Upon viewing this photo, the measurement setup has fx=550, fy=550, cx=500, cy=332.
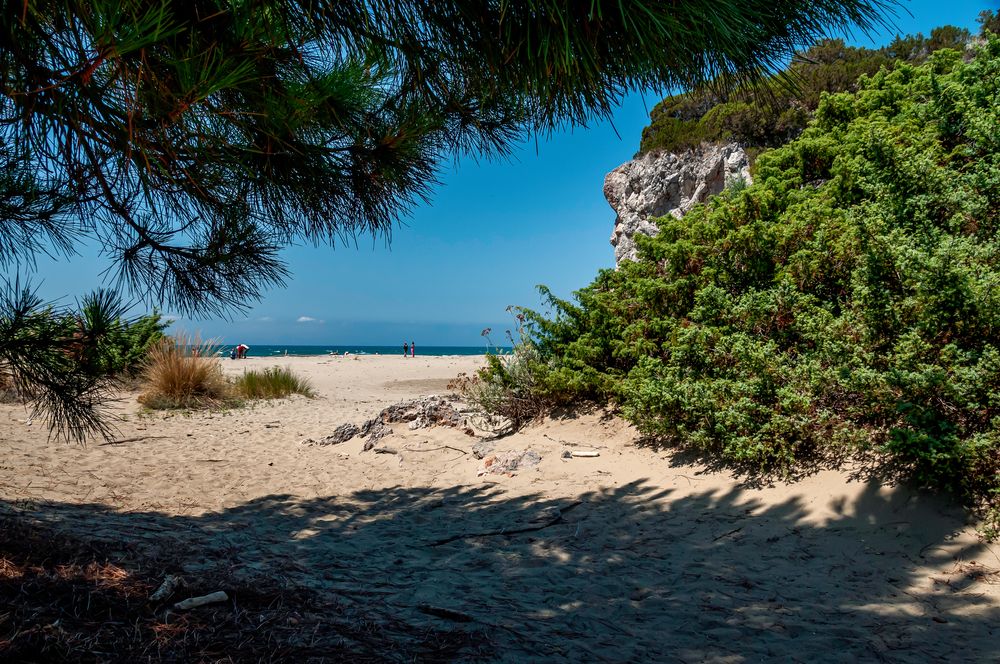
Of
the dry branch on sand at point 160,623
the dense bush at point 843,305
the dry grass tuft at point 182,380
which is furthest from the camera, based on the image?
the dry grass tuft at point 182,380

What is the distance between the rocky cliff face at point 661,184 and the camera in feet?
57.4

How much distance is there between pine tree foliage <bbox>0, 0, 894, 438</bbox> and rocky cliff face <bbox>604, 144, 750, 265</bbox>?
14070mm

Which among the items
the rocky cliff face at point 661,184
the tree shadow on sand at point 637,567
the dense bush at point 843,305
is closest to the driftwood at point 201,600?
the tree shadow on sand at point 637,567

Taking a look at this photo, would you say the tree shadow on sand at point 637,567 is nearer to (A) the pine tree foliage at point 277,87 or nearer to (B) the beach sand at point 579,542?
(B) the beach sand at point 579,542

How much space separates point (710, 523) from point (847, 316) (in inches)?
73.2

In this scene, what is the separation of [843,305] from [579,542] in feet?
9.49

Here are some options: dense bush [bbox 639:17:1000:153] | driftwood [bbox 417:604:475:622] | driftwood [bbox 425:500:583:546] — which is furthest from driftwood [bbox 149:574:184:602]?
dense bush [bbox 639:17:1000:153]

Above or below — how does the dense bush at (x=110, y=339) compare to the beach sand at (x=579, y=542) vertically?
above

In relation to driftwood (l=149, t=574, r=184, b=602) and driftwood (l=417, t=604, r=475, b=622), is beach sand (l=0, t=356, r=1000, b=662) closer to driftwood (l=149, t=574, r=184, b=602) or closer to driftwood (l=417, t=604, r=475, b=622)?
driftwood (l=417, t=604, r=475, b=622)

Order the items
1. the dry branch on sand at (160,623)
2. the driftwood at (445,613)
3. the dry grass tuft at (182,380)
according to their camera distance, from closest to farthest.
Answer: the dry branch on sand at (160,623) < the driftwood at (445,613) < the dry grass tuft at (182,380)

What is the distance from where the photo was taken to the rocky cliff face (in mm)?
17500

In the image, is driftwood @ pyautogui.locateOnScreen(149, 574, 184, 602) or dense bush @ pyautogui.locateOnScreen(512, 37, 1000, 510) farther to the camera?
dense bush @ pyautogui.locateOnScreen(512, 37, 1000, 510)

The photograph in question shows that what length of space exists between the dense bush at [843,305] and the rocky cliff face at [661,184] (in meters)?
11.1

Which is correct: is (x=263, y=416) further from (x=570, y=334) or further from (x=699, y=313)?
(x=699, y=313)
